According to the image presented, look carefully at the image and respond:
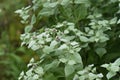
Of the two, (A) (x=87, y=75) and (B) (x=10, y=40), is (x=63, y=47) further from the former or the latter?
(B) (x=10, y=40)

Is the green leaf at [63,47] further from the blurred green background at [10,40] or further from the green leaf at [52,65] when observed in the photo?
the blurred green background at [10,40]

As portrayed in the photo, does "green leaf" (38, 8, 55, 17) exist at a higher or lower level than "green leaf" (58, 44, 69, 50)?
higher

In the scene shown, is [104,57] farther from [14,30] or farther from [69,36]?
[14,30]

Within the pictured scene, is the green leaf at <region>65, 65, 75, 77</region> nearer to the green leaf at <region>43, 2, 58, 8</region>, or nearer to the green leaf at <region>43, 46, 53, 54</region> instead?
the green leaf at <region>43, 46, 53, 54</region>

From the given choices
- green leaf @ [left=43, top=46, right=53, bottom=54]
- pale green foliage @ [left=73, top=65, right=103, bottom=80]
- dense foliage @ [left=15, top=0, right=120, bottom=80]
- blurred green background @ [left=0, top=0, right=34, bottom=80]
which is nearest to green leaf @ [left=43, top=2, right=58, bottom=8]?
dense foliage @ [left=15, top=0, right=120, bottom=80]

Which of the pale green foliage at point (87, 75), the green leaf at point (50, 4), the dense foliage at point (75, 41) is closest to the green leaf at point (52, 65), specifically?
the dense foliage at point (75, 41)

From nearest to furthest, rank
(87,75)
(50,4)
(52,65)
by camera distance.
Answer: (87,75) < (52,65) < (50,4)

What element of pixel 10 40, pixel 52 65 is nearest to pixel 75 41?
pixel 52 65
